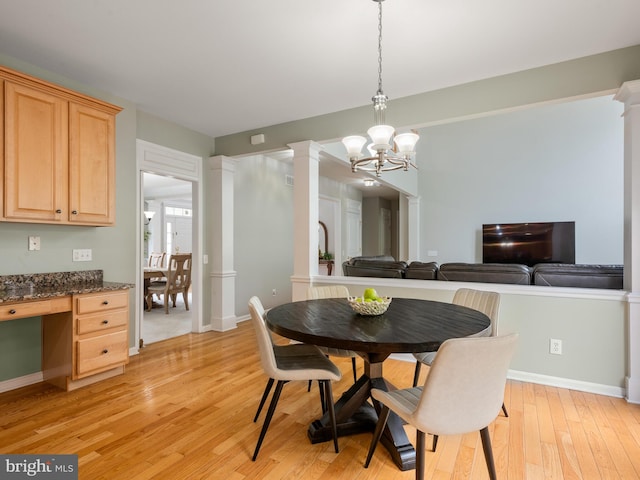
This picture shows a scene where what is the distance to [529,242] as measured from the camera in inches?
252

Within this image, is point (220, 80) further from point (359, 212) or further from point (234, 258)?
point (359, 212)

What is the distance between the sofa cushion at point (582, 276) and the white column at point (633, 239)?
0.15 m

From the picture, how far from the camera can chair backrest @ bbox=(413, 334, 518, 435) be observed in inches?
51.9

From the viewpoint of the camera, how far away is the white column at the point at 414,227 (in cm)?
→ 767

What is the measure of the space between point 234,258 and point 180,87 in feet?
8.18

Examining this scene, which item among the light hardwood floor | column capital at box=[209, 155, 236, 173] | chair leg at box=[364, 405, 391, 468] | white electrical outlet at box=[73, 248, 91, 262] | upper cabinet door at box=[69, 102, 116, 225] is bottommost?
the light hardwood floor

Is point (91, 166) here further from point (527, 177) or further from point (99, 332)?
point (527, 177)

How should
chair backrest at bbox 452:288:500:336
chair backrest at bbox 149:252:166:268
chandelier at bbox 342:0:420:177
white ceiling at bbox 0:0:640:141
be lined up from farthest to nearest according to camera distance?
1. chair backrest at bbox 149:252:166:268
2. chair backrest at bbox 452:288:500:336
3. chandelier at bbox 342:0:420:177
4. white ceiling at bbox 0:0:640:141

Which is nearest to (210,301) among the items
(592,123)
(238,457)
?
(238,457)

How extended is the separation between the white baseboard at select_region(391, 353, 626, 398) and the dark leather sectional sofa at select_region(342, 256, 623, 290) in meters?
0.77

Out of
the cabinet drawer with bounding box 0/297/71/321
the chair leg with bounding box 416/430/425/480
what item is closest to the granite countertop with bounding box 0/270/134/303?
the cabinet drawer with bounding box 0/297/71/321

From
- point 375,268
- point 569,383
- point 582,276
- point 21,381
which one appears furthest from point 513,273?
point 21,381

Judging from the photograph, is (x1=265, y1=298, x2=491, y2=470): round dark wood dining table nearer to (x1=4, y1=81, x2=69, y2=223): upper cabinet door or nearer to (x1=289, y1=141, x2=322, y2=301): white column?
(x1=289, y1=141, x2=322, y2=301): white column

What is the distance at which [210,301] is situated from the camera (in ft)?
15.5
